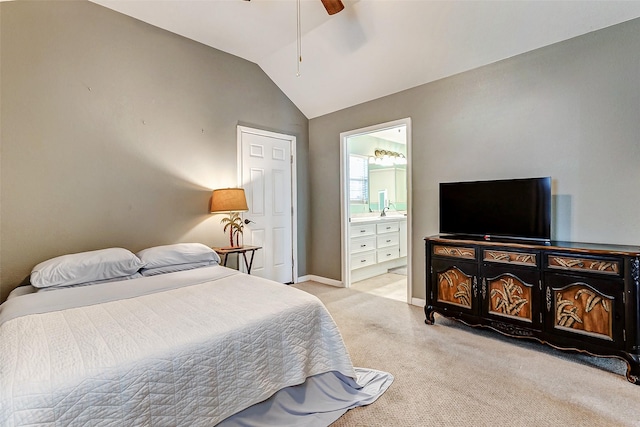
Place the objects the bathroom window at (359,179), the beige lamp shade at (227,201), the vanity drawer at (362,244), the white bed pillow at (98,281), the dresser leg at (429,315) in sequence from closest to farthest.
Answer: the white bed pillow at (98,281), the dresser leg at (429,315), the beige lamp shade at (227,201), the vanity drawer at (362,244), the bathroom window at (359,179)

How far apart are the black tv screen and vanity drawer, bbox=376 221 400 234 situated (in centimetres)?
194

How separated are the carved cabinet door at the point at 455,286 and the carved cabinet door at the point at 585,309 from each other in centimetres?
54

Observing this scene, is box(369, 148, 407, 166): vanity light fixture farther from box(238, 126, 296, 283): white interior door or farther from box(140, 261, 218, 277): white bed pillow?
box(140, 261, 218, 277): white bed pillow

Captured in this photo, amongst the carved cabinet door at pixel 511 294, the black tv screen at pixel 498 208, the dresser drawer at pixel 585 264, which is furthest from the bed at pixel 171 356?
the black tv screen at pixel 498 208

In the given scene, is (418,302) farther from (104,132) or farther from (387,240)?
(104,132)

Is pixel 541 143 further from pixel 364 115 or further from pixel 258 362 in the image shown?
pixel 258 362

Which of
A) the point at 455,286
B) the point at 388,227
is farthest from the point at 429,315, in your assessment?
the point at 388,227

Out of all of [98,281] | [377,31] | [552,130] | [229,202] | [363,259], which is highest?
[377,31]

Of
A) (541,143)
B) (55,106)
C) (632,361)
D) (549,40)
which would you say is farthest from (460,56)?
(55,106)

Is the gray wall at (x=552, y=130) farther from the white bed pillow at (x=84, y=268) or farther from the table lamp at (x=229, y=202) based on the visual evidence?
the white bed pillow at (x=84, y=268)

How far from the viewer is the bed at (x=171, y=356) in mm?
1028

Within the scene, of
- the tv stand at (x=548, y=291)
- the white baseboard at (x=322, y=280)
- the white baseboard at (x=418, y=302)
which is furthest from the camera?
the white baseboard at (x=322, y=280)

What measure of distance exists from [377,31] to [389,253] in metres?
3.45

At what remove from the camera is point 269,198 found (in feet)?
13.9
